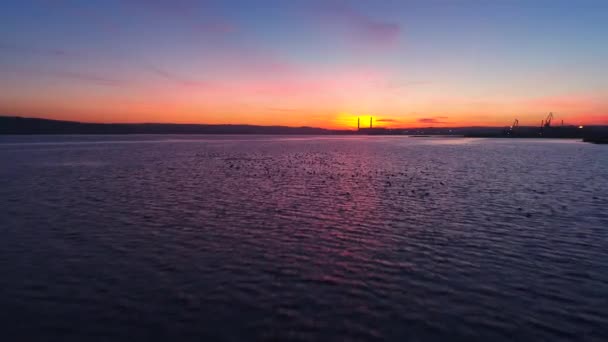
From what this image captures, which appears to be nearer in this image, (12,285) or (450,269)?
(12,285)

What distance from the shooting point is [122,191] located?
35.4 meters

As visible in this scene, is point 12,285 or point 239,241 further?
point 239,241

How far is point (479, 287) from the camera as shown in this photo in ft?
45.2

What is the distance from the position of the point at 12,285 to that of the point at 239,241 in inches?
370

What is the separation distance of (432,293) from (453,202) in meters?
18.8

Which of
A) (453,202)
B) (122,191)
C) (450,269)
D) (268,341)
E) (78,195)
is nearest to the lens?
(268,341)

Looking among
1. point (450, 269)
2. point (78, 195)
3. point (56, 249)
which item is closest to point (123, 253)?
point (56, 249)

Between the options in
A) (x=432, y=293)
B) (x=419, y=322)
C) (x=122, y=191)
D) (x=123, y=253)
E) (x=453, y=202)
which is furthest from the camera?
(x=122, y=191)

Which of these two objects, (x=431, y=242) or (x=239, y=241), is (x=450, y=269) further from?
(x=239, y=241)

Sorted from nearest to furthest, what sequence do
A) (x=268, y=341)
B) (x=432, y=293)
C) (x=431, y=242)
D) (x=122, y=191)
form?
(x=268, y=341)
(x=432, y=293)
(x=431, y=242)
(x=122, y=191)

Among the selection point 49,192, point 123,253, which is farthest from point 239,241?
point 49,192

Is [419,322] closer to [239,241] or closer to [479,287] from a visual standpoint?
[479,287]

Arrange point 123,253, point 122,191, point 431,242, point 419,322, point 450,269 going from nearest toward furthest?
point 419,322
point 450,269
point 123,253
point 431,242
point 122,191

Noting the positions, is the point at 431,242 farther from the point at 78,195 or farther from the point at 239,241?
the point at 78,195
